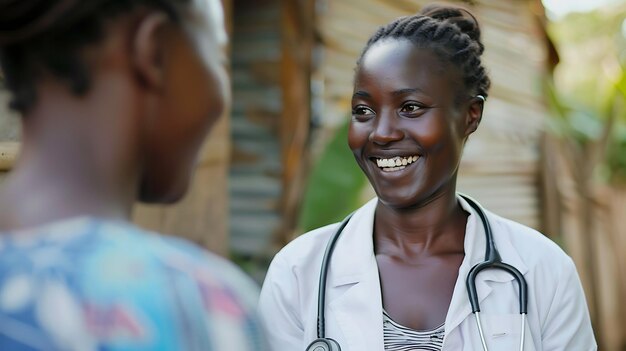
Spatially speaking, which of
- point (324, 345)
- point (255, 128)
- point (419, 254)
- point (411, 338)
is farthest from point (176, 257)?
point (255, 128)

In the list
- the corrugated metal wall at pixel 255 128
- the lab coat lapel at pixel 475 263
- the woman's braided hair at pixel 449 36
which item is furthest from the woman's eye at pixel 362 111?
the corrugated metal wall at pixel 255 128

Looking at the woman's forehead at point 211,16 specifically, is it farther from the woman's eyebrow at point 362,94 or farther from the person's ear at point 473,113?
the person's ear at point 473,113

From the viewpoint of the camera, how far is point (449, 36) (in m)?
2.49

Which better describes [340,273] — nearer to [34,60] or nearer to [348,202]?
[34,60]

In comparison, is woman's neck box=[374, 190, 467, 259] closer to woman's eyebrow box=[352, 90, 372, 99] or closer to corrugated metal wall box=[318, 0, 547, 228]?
woman's eyebrow box=[352, 90, 372, 99]

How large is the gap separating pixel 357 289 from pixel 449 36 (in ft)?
2.43

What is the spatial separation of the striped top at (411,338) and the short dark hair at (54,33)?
51.9 inches

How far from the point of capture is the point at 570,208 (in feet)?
21.2

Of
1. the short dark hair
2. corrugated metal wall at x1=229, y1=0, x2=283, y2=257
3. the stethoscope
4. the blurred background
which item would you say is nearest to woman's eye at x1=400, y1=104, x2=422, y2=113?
the stethoscope

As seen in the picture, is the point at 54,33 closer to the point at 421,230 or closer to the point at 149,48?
the point at 149,48

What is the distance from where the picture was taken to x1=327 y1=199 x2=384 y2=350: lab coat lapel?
226 cm

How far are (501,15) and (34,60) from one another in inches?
197

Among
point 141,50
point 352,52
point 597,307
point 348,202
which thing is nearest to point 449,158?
point 141,50

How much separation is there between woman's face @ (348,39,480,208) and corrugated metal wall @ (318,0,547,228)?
2885 mm
